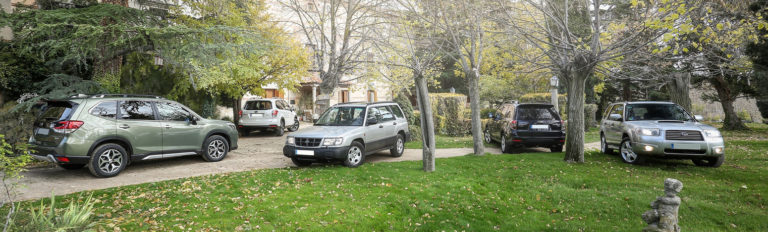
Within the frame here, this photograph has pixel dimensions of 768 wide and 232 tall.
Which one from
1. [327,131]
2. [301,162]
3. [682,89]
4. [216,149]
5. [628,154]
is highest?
[682,89]

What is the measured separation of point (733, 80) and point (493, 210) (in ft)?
70.7

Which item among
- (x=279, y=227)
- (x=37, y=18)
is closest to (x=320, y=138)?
(x=279, y=227)

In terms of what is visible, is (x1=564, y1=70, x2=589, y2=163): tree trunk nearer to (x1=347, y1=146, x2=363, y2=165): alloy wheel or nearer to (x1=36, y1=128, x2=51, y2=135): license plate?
(x1=347, y1=146, x2=363, y2=165): alloy wheel

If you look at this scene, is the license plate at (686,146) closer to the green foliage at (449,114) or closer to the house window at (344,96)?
the green foliage at (449,114)

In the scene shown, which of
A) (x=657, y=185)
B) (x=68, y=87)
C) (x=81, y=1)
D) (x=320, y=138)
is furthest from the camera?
(x=81, y=1)

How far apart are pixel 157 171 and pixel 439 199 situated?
6.45 meters

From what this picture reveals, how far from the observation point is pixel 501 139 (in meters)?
12.2

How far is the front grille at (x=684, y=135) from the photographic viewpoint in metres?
8.05

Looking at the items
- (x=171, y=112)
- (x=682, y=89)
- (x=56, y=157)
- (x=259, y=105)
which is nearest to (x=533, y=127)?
(x=682, y=89)

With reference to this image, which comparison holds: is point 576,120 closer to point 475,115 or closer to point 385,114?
point 475,115

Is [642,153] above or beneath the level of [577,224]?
above

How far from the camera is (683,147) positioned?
26.2 feet

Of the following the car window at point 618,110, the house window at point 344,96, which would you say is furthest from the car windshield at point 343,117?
the house window at point 344,96

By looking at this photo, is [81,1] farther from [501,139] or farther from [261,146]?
[501,139]
